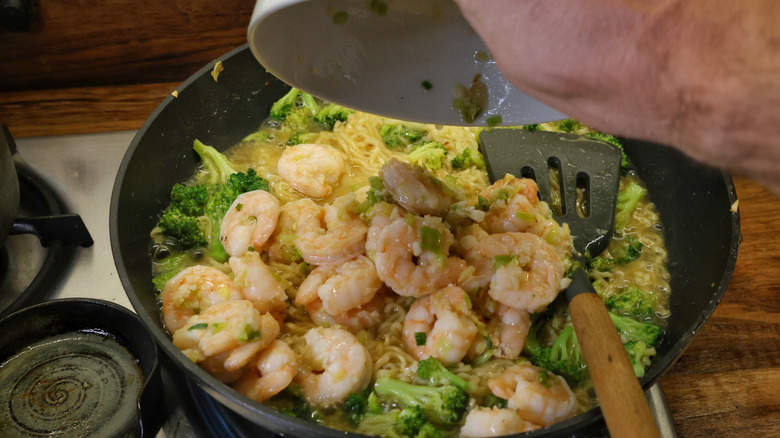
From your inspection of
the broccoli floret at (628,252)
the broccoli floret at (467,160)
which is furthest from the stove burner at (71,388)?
the broccoli floret at (628,252)

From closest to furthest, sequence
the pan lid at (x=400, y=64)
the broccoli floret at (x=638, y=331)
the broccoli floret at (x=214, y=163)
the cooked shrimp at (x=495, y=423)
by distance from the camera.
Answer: the cooked shrimp at (x=495, y=423) → the pan lid at (x=400, y=64) → the broccoli floret at (x=638, y=331) → the broccoli floret at (x=214, y=163)

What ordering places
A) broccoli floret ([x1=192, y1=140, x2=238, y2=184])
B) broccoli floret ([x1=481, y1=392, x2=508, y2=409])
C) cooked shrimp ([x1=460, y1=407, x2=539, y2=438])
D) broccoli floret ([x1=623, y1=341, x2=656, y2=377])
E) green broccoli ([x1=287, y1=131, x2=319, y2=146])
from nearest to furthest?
cooked shrimp ([x1=460, y1=407, x2=539, y2=438]) → broccoli floret ([x1=481, y1=392, x2=508, y2=409]) → broccoli floret ([x1=623, y1=341, x2=656, y2=377]) → broccoli floret ([x1=192, y1=140, x2=238, y2=184]) → green broccoli ([x1=287, y1=131, x2=319, y2=146])

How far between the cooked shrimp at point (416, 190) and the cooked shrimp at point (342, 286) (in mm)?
250

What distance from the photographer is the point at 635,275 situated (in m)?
2.38

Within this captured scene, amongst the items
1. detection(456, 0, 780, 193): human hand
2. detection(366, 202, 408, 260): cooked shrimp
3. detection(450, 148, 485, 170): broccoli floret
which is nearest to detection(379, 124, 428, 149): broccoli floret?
detection(450, 148, 485, 170): broccoli floret

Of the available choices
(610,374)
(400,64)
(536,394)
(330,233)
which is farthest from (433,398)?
(400,64)

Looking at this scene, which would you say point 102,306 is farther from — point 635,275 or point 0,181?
point 635,275

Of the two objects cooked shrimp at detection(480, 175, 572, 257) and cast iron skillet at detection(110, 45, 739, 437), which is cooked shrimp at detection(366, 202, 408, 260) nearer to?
cooked shrimp at detection(480, 175, 572, 257)

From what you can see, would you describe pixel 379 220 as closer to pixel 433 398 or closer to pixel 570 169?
pixel 433 398

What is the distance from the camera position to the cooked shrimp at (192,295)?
2.01 m

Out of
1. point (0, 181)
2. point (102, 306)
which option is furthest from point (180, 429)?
point (0, 181)

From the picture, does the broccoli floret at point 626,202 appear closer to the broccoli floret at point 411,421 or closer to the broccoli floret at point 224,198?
the broccoli floret at point 411,421

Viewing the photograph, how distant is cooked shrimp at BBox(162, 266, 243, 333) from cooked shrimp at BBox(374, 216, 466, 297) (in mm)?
525

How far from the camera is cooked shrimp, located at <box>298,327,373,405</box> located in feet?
6.01
